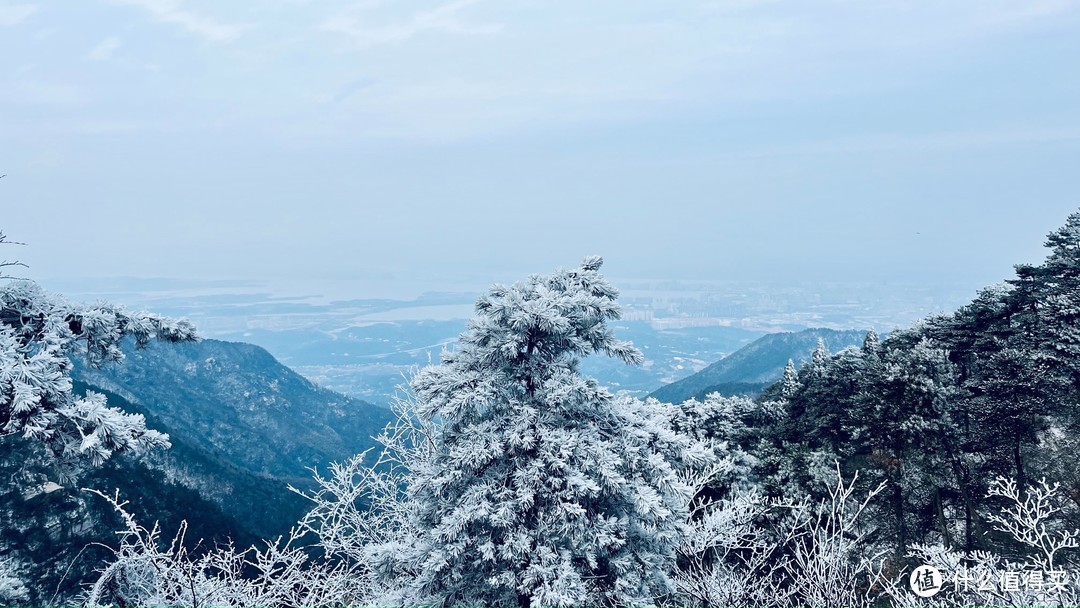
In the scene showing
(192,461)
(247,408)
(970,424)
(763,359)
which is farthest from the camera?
(763,359)

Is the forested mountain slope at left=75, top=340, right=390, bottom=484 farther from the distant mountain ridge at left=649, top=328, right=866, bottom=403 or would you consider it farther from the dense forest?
the dense forest

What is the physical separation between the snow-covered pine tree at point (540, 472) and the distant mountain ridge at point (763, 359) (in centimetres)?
9227

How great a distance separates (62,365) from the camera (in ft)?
25.9

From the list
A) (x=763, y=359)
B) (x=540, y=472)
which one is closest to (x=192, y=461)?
(x=540, y=472)

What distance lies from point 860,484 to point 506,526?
15559 mm

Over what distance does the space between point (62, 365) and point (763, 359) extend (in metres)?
133

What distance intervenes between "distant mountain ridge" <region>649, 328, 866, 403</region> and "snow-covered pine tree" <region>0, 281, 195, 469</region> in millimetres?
94668

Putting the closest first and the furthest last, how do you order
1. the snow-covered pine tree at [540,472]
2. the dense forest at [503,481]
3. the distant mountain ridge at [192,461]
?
the dense forest at [503,481]
the snow-covered pine tree at [540,472]
the distant mountain ridge at [192,461]

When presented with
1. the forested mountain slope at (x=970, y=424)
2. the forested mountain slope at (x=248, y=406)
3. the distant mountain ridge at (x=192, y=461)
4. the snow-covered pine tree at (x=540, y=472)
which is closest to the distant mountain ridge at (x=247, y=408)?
the forested mountain slope at (x=248, y=406)

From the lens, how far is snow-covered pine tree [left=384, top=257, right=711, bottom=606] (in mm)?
8430

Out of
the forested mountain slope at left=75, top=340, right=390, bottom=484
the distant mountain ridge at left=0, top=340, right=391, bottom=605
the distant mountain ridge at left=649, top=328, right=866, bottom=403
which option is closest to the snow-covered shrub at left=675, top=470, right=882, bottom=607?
the distant mountain ridge at left=0, top=340, right=391, bottom=605

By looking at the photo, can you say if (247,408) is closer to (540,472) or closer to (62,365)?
(62,365)

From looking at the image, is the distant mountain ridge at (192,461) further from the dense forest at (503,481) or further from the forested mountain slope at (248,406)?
the dense forest at (503,481)

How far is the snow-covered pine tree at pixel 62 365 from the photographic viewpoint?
7039 mm
